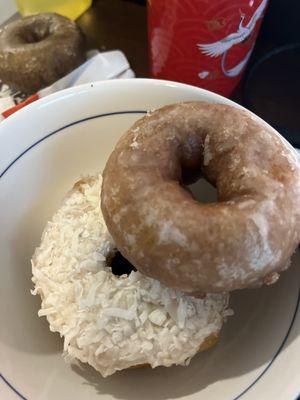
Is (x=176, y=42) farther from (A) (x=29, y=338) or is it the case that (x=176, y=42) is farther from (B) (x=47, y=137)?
(A) (x=29, y=338)

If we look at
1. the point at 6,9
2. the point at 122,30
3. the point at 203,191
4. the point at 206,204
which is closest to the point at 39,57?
the point at 122,30

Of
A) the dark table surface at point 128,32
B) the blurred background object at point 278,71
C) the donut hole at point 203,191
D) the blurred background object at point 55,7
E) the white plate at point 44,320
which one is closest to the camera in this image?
the white plate at point 44,320

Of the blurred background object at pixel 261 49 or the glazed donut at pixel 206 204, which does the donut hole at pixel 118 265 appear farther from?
the blurred background object at pixel 261 49

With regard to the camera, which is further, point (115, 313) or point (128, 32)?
point (128, 32)

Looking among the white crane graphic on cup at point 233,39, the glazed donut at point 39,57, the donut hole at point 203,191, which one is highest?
the glazed donut at point 39,57

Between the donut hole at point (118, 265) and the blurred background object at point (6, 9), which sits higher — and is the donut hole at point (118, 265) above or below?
below

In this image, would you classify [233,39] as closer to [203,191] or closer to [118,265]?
[203,191]

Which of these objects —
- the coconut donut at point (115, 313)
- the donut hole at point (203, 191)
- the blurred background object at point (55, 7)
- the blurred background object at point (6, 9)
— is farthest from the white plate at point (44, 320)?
the blurred background object at point (6, 9)

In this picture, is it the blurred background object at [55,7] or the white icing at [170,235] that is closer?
the white icing at [170,235]

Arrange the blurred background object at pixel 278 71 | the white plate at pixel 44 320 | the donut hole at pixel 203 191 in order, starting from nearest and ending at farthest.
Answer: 1. the white plate at pixel 44 320
2. the donut hole at pixel 203 191
3. the blurred background object at pixel 278 71
